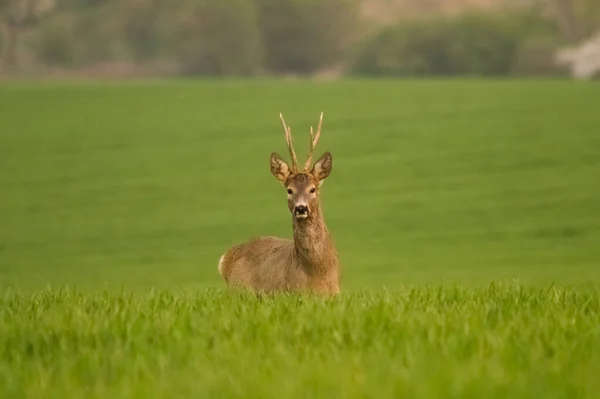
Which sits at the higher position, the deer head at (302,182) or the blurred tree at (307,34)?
the blurred tree at (307,34)

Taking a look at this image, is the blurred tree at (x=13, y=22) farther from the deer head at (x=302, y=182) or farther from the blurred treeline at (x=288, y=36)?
the deer head at (x=302, y=182)

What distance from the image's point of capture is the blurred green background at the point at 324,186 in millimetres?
20969

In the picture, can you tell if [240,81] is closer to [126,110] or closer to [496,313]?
[126,110]

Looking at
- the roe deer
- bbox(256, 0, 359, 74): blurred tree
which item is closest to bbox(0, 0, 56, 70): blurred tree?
bbox(256, 0, 359, 74): blurred tree

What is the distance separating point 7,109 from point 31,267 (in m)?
11.1

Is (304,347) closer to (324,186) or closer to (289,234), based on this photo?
(289,234)

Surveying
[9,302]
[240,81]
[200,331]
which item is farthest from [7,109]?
[200,331]

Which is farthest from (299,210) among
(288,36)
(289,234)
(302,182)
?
(288,36)

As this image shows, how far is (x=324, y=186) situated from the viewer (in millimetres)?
24844

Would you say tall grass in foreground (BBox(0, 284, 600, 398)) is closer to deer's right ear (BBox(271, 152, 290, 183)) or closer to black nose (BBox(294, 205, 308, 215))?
black nose (BBox(294, 205, 308, 215))

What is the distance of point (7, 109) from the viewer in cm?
3120

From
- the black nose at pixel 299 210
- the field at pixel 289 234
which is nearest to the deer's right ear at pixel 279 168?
the black nose at pixel 299 210

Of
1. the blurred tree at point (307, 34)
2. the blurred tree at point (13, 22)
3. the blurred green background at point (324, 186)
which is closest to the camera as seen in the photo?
the blurred green background at point (324, 186)

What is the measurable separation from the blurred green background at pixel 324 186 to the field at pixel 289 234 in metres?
0.07
